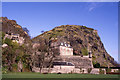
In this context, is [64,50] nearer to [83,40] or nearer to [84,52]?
[84,52]

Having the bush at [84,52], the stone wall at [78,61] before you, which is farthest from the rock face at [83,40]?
the stone wall at [78,61]

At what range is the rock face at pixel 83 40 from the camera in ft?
368

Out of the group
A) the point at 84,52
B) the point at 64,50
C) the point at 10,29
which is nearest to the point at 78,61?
the point at 64,50

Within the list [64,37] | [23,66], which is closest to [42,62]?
[23,66]

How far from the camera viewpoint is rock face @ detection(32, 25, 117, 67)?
368 ft

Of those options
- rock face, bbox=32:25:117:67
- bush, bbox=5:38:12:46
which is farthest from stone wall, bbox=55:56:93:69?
rock face, bbox=32:25:117:67

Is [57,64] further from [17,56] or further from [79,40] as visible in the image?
[79,40]

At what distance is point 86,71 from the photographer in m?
56.1

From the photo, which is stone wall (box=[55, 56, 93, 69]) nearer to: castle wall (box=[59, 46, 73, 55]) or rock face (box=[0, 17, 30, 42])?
castle wall (box=[59, 46, 73, 55])

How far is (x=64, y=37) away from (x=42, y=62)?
6765cm

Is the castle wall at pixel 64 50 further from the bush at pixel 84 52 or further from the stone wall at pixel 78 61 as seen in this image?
the bush at pixel 84 52

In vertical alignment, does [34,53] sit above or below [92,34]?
below

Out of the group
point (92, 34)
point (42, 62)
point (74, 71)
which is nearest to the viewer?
point (42, 62)

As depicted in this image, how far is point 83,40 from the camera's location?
12962cm
